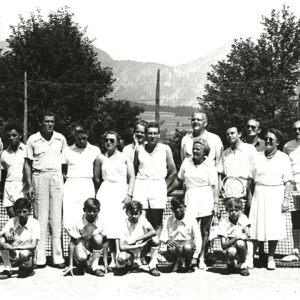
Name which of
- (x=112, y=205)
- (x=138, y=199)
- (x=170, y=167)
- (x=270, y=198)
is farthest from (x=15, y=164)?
(x=270, y=198)

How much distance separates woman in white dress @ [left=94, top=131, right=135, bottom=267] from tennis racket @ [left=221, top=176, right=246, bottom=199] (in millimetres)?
1289

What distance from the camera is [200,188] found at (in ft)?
25.3

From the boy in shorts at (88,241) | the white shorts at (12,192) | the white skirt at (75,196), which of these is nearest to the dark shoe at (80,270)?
the boy in shorts at (88,241)

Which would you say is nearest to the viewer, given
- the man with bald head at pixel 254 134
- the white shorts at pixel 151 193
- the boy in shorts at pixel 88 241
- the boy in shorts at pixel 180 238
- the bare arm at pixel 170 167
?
the boy in shorts at pixel 88 241

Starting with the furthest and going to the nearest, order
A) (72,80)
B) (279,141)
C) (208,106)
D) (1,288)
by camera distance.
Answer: (208,106), (72,80), (279,141), (1,288)

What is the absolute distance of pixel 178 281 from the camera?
686 centimetres

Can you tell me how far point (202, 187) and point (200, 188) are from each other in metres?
0.03

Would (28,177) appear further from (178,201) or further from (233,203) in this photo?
(233,203)

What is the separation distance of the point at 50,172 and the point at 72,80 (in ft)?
87.5

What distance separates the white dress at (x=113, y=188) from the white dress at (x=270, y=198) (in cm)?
179

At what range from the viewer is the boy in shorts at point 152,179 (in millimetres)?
7770

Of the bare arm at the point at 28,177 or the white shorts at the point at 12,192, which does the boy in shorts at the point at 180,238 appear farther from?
the white shorts at the point at 12,192

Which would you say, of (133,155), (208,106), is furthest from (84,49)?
(133,155)

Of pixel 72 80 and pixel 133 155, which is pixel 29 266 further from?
pixel 72 80
